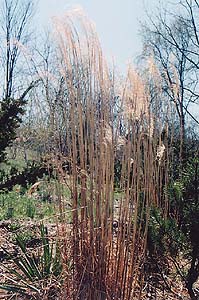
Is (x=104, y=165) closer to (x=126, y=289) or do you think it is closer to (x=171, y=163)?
(x=126, y=289)

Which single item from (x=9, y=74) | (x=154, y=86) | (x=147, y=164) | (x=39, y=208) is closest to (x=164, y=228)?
(x=147, y=164)

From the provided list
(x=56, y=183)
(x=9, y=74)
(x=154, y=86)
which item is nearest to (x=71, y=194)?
(x=56, y=183)

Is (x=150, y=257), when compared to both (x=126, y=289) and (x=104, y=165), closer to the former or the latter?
(x=126, y=289)

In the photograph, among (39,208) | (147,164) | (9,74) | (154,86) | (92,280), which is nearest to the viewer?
(92,280)

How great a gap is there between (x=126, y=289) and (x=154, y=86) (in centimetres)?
122

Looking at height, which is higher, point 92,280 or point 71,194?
point 71,194

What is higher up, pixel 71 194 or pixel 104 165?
pixel 104 165

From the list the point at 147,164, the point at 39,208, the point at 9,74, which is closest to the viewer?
the point at 147,164

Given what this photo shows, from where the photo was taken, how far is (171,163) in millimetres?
3242

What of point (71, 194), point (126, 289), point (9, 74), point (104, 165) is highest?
point (9, 74)

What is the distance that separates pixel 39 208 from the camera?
605 cm

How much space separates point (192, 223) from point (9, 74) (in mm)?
7231

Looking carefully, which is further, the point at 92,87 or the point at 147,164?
the point at 147,164

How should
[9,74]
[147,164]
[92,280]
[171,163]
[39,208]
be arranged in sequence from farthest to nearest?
[9,74], [39,208], [171,163], [147,164], [92,280]
